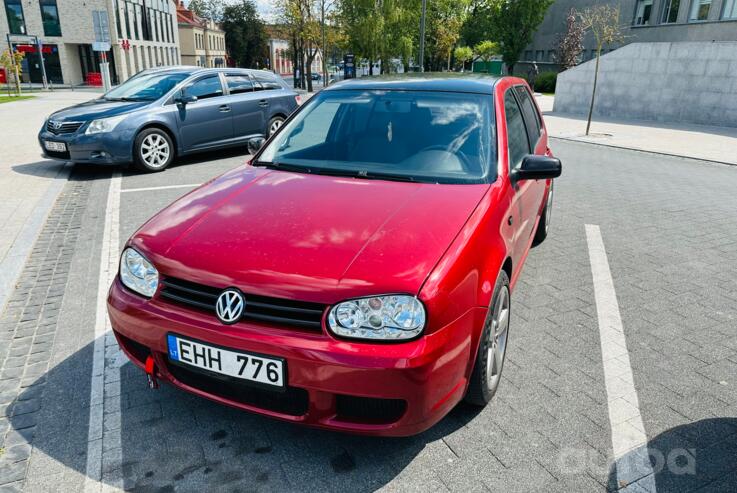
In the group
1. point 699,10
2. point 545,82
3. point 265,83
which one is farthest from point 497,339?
point 545,82

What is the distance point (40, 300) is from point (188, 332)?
270cm

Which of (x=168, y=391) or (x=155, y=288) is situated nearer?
(x=155, y=288)

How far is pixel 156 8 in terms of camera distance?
64.2 meters

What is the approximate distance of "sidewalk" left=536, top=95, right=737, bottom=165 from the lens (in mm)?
13955

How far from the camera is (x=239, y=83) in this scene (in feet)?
35.6

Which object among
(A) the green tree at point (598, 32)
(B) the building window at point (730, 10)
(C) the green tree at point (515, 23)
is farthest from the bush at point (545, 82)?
(A) the green tree at point (598, 32)

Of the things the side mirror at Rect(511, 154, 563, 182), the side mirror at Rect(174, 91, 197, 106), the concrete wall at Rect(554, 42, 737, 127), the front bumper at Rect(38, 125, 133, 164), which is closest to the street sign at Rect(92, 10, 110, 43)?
the side mirror at Rect(174, 91, 197, 106)

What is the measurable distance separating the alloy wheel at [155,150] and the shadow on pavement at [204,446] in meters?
6.68

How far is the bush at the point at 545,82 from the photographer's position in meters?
39.9

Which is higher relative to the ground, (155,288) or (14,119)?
(155,288)

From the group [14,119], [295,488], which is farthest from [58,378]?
[14,119]

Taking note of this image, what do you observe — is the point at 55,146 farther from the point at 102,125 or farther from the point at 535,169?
the point at 535,169

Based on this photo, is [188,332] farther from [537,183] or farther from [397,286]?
[537,183]

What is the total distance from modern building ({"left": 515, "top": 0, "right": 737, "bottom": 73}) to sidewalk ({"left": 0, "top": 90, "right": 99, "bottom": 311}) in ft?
106
